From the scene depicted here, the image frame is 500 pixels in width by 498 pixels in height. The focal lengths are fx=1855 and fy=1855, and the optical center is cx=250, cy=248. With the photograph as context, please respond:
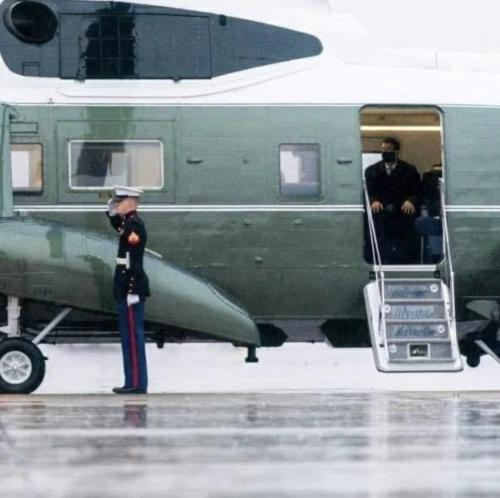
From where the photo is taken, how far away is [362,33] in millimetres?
21141

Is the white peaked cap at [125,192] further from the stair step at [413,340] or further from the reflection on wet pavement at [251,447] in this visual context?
the stair step at [413,340]

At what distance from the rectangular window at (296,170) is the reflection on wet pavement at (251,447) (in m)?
3.78

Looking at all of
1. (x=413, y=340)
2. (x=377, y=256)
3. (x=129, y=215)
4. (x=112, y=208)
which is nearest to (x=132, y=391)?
(x=129, y=215)

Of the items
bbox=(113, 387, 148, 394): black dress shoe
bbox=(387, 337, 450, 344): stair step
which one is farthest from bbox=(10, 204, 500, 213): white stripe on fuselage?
bbox=(113, 387, 148, 394): black dress shoe

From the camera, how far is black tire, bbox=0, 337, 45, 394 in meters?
19.1

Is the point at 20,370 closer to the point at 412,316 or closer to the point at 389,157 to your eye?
the point at 412,316

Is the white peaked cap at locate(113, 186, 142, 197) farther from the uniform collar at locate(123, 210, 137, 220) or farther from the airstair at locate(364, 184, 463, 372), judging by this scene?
the airstair at locate(364, 184, 463, 372)

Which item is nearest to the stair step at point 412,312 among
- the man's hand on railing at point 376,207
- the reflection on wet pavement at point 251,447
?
the man's hand on railing at point 376,207

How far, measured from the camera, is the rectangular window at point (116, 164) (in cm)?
2025

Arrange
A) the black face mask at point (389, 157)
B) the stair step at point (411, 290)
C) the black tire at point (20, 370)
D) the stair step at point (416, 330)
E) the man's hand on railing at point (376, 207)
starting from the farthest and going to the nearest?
1. the black face mask at point (389, 157)
2. the man's hand on railing at point (376, 207)
3. the stair step at point (411, 290)
4. the stair step at point (416, 330)
5. the black tire at point (20, 370)

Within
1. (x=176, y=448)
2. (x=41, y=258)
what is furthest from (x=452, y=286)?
(x=176, y=448)

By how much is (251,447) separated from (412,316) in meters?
8.17

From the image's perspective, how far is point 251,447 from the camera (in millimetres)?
12227

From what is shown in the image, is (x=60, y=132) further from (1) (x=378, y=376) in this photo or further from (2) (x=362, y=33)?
(1) (x=378, y=376)
